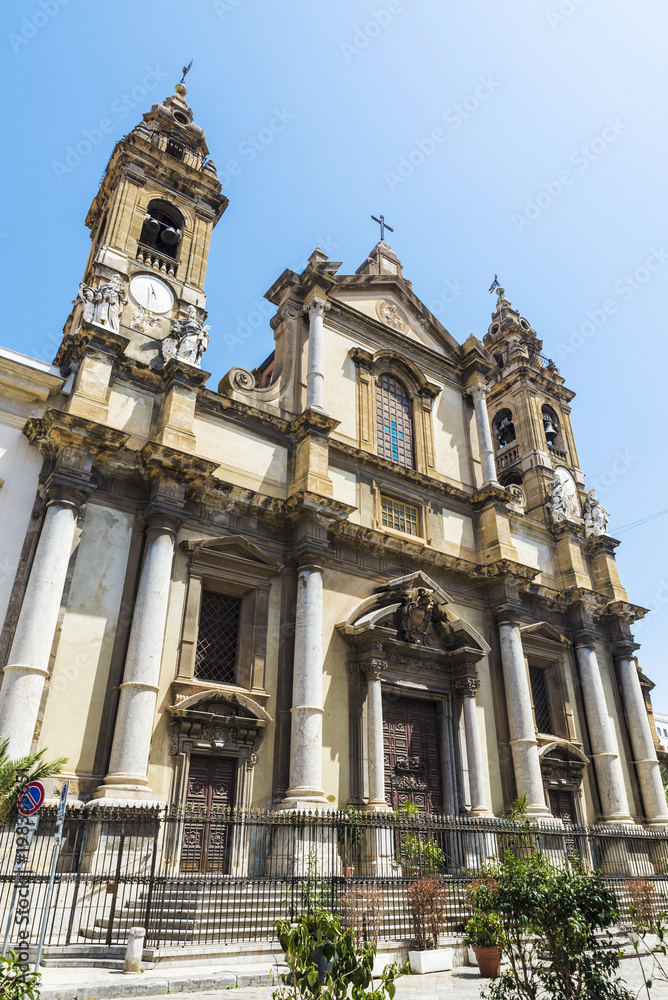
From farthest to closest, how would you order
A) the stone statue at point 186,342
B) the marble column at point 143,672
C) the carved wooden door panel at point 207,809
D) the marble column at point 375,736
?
the stone statue at point 186,342
the marble column at point 375,736
the carved wooden door panel at point 207,809
the marble column at point 143,672

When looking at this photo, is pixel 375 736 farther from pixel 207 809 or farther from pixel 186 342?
pixel 186 342

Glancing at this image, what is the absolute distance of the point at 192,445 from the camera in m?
16.4

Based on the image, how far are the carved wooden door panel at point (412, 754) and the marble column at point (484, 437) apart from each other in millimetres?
8133

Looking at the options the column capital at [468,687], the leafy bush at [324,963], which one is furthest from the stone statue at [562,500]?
the leafy bush at [324,963]

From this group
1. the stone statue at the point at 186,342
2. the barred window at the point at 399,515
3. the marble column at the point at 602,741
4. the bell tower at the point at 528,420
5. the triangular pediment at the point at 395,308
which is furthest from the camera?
the bell tower at the point at 528,420

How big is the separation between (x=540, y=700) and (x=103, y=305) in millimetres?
17232

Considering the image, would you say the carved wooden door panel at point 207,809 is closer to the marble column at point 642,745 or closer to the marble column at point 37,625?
the marble column at point 37,625

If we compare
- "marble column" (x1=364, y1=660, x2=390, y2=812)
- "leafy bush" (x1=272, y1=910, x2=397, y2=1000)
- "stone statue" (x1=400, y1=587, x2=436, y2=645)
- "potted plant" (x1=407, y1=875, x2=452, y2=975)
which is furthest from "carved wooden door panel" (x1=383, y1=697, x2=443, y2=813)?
"leafy bush" (x1=272, y1=910, x2=397, y2=1000)

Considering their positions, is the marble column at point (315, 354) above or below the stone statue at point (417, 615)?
above

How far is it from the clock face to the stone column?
12.7m

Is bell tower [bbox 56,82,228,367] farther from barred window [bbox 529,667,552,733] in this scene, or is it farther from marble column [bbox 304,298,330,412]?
barred window [bbox 529,667,552,733]

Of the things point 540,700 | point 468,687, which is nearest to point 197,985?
point 468,687

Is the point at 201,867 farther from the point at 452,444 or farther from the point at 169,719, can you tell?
the point at 452,444

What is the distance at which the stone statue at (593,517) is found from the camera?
2609 centimetres
